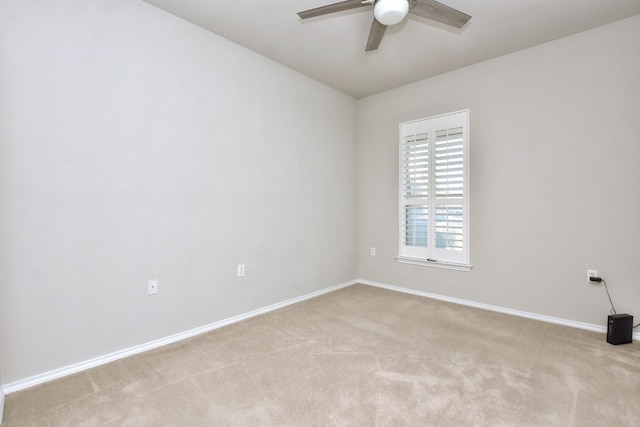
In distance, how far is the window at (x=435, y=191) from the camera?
11.5 ft

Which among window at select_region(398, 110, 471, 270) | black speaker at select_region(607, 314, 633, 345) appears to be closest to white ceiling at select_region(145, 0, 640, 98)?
window at select_region(398, 110, 471, 270)

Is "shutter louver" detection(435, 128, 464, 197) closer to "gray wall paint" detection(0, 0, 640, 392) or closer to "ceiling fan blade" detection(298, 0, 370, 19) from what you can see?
"gray wall paint" detection(0, 0, 640, 392)

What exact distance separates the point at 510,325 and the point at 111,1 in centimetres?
412

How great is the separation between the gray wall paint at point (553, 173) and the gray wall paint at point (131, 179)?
195 centimetres

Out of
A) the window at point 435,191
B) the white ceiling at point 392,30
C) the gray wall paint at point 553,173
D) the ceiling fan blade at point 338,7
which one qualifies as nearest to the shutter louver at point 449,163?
the window at point 435,191

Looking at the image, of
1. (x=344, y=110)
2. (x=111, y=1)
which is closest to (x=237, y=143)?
(x=111, y=1)

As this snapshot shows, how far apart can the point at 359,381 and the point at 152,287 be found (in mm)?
1686

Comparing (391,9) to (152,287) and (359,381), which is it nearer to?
(359,381)

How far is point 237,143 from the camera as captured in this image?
9.95 ft

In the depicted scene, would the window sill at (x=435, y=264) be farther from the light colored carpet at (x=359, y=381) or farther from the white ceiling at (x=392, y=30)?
the white ceiling at (x=392, y=30)

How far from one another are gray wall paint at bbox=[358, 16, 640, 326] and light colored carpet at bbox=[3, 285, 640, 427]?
0.49 metres

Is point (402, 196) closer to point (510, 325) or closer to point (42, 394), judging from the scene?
point (510, 325)

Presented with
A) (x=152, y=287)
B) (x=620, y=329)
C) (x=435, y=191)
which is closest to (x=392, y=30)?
(x=435, y=191)

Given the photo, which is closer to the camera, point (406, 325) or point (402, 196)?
point (406, 325)
